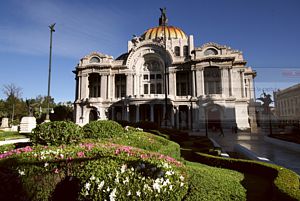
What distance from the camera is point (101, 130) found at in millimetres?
9656

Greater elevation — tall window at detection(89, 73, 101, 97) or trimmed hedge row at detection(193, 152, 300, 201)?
tall window at detection(89, 73, 101, 97)

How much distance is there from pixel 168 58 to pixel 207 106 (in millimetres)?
12869

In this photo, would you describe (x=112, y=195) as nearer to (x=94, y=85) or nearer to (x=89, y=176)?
(x=89, y=176)

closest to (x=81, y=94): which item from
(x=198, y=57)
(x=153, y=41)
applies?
(x=153, y=41)

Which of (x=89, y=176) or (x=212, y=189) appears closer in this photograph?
(x=89, y=176)

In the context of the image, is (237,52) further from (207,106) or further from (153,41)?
(153,41)

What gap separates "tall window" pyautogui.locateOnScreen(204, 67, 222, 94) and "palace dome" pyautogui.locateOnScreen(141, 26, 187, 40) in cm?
1616

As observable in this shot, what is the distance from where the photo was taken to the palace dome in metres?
49.7

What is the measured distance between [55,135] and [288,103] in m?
34.9

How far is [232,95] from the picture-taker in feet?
117

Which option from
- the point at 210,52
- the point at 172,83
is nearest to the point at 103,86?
the point at 172,83

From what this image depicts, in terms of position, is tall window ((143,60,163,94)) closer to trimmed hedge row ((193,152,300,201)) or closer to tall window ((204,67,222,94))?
tall window ((204,67,222,94))

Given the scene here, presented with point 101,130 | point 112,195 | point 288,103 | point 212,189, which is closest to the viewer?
point 112,195

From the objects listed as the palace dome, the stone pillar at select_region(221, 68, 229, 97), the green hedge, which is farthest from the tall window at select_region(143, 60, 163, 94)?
the green hedge
